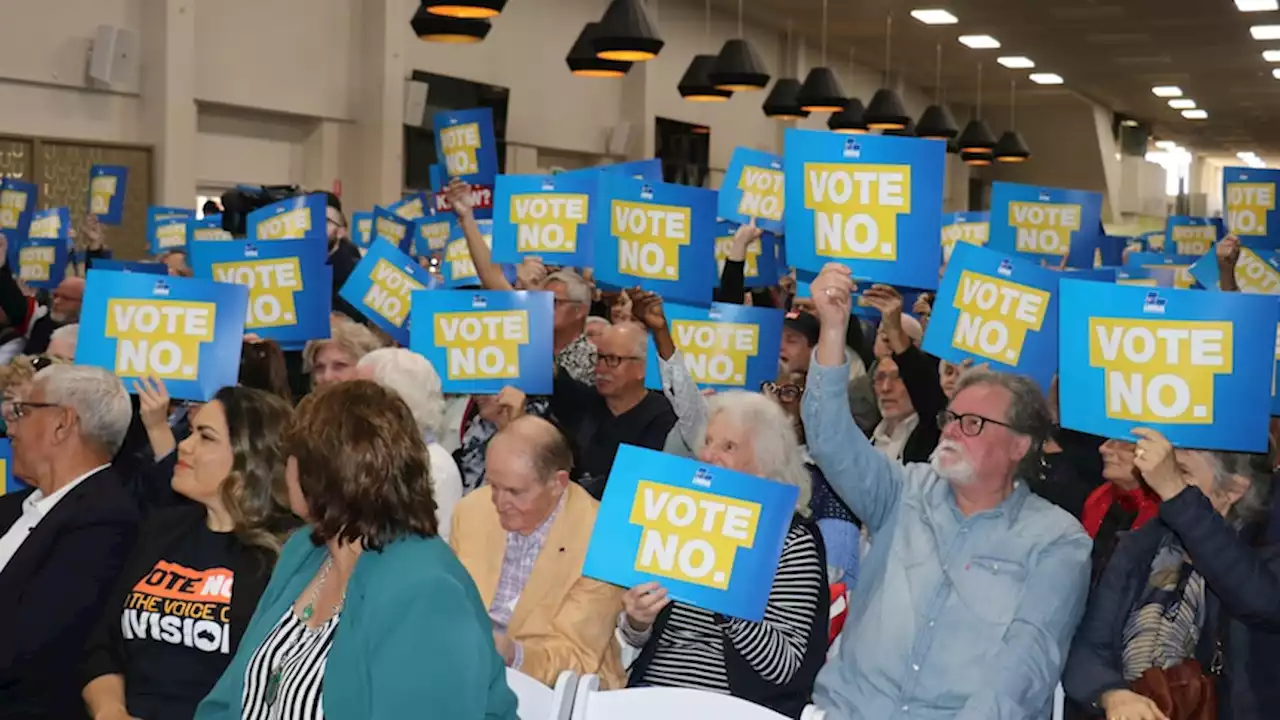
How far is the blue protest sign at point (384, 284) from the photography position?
6.39 m

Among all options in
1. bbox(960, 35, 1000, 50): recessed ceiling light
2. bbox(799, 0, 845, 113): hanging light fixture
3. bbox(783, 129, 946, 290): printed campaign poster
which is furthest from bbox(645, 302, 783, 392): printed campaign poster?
bbox(960, 35, 1000, 50): recessed ceiling light

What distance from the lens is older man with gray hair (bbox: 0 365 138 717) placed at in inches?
147

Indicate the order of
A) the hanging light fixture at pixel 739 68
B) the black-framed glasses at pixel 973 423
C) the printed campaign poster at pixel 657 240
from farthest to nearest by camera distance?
1. the hanging light fixture at pixel 739 68
2. the printed campaign poster at pixel 657 240
3. the black-framed glasses at pixel 973 423

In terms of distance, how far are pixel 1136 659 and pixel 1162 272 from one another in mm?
4999

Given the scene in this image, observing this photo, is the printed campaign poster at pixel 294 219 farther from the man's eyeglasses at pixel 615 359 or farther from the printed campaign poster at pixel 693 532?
the printed campaign poster at pixel 693 532

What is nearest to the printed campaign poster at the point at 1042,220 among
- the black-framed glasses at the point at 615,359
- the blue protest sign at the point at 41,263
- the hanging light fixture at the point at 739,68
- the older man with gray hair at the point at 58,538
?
the black-framed glasses at the point at 615,359

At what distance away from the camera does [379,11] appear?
1396 centimetres

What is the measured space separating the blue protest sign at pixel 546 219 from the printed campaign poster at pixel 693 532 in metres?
3.07

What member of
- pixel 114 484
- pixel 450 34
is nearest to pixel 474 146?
pixel 450 34

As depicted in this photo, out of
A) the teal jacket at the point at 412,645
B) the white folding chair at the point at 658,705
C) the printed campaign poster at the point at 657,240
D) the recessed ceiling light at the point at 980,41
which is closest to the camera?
the teal jacket at the point at 412,645

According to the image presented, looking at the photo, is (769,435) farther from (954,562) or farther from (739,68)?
(739,68)

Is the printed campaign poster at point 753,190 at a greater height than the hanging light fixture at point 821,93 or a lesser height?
lesser

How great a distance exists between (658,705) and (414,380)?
7.09 ft

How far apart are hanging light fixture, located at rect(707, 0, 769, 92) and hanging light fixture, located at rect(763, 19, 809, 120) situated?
5.72ft
